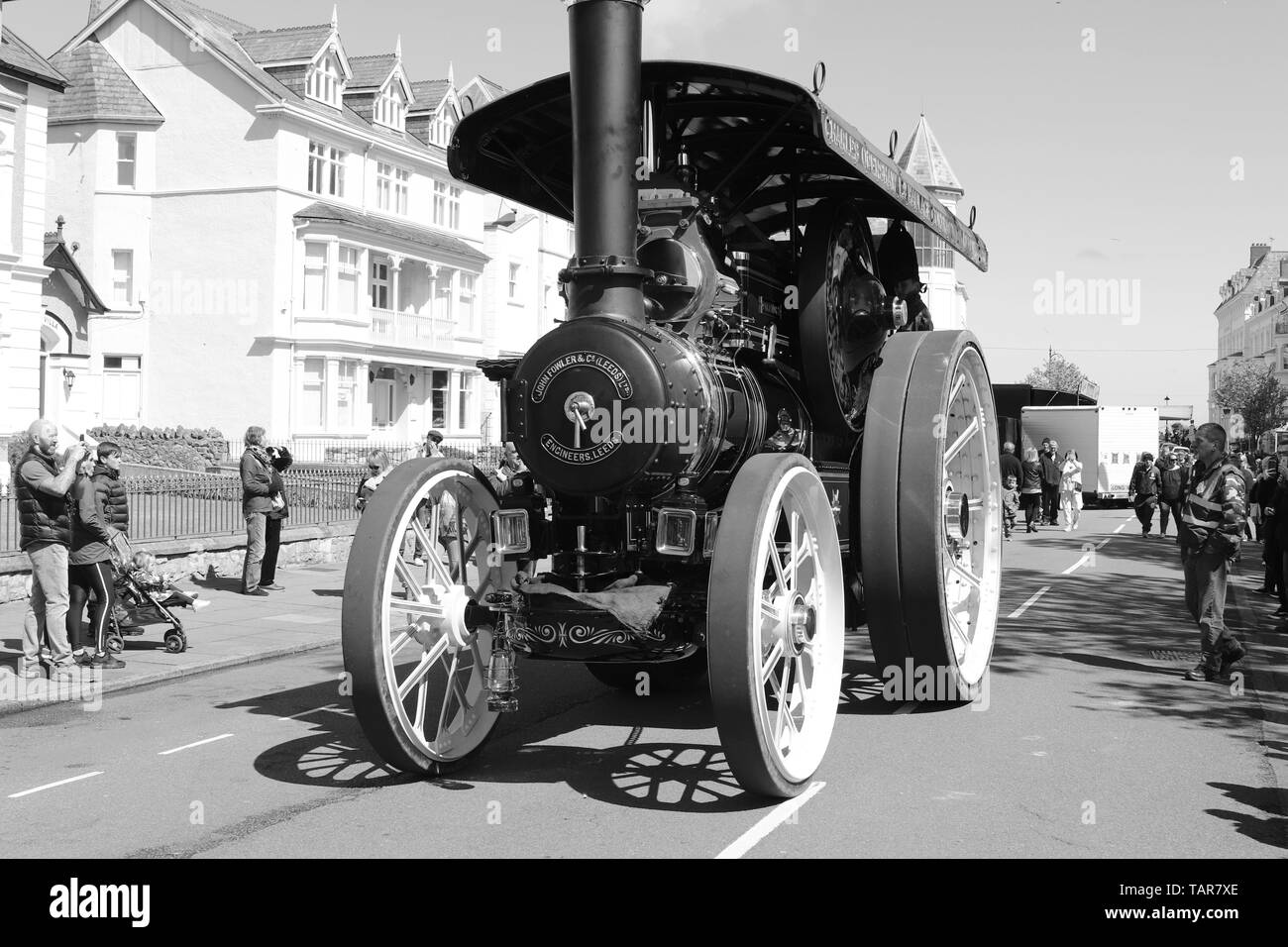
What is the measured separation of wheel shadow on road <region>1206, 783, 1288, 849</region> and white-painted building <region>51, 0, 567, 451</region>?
100ft

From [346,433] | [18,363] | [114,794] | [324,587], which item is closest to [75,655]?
[114,794]

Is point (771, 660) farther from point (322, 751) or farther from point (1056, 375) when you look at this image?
point (1056, 375)

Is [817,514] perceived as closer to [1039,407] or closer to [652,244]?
[652,244]

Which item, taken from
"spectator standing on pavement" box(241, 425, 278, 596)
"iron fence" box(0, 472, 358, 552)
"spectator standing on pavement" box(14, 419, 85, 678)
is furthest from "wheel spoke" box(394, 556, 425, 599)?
"spectator standing on pavement" box(241, 425, 278, 596)

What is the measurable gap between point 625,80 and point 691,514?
2110 mm

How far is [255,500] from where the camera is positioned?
13758 millimetres

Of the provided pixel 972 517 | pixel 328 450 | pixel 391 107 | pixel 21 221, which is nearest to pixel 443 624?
pixel 972 517

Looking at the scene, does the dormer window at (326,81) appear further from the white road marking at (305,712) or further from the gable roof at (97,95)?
the white road marking at (305,712)

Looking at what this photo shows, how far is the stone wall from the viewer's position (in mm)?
12203

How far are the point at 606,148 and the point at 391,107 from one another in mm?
35119

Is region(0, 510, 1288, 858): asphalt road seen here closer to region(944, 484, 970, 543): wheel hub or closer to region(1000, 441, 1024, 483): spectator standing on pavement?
region(944, 484, 970, 543): wheel hub

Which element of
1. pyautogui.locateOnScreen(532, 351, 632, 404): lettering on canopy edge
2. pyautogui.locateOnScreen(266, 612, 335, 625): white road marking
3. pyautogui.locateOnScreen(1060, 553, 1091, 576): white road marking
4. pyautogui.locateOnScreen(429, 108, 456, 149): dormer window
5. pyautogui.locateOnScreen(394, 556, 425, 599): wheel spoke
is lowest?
pyautogui.locateOnScreen(266, 612, 335, 625): white road marking

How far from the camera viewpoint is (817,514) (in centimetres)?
617

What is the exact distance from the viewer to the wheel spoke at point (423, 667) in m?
5.77
